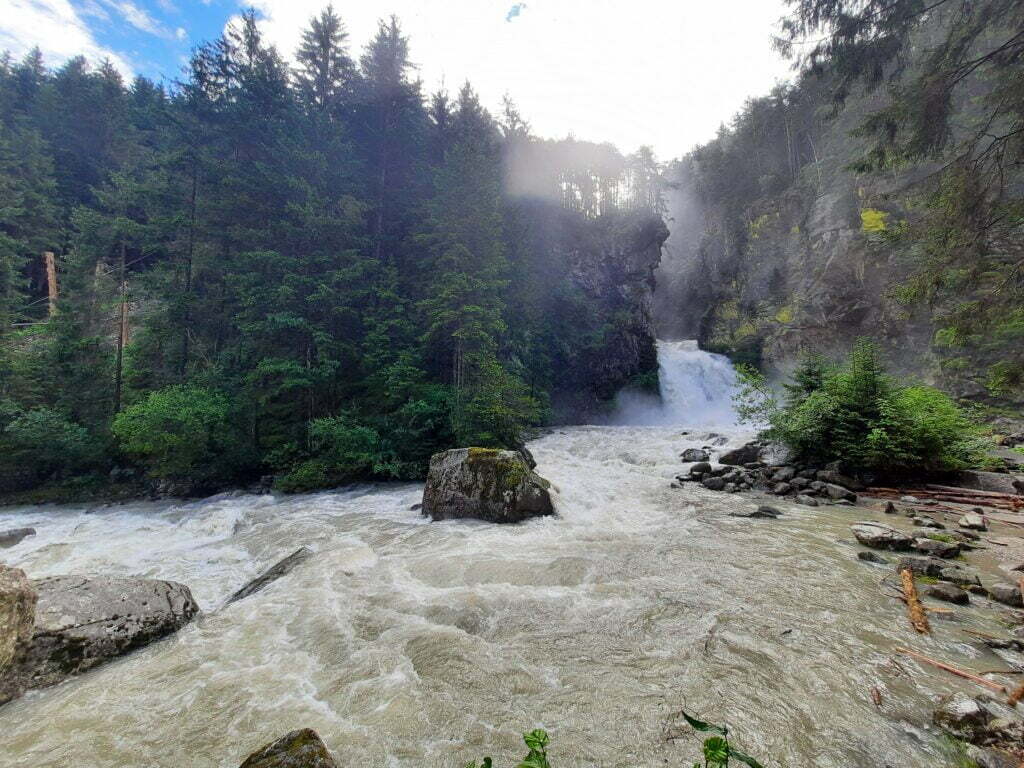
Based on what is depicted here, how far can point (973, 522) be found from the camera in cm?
673

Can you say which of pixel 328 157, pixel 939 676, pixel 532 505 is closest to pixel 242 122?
pixel 328 157

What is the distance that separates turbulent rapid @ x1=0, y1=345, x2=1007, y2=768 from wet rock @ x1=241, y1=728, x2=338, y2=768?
1.69 ft

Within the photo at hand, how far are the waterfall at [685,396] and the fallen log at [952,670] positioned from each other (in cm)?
2516

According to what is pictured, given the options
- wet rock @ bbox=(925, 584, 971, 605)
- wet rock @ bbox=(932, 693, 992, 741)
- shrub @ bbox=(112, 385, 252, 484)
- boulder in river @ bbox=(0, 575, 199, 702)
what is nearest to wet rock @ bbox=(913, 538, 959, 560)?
wet rock @ bbox=(925, 584, 971, 605)

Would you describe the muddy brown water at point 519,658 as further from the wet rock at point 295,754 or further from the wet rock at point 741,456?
the wet rock at point 741,456

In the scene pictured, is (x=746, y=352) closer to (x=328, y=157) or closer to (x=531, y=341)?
(x=531, y=341)

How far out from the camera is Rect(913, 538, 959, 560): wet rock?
5.59m

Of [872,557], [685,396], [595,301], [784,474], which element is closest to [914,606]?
[872,557]

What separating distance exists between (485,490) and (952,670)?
6.59m

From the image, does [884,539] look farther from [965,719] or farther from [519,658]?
[519,658]

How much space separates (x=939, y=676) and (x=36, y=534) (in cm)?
1437

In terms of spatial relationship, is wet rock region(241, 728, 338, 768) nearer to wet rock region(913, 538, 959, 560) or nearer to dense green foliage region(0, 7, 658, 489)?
wet rock region(913, 538, 959, 560)

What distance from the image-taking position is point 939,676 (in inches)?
125

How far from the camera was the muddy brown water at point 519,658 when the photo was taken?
107 inches
